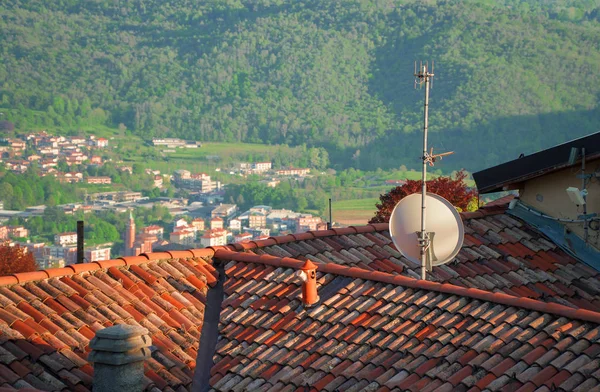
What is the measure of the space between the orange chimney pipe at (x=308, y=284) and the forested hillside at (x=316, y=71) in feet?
352

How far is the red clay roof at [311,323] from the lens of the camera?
25.5 ft

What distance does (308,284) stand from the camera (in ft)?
30.7

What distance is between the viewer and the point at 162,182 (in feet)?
446

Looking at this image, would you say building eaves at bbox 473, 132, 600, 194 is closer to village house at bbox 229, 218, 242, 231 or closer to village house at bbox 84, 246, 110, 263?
village house at bbox 84, 246, 110, 263

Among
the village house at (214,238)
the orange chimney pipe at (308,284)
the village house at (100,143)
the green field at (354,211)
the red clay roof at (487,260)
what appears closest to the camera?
the orange chimney pipe at (308,284)

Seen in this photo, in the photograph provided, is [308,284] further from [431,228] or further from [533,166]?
[533,166]

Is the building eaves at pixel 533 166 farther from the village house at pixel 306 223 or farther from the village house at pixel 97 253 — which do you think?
the village house at pixel 306 223

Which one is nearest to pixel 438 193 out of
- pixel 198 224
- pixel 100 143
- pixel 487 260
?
pixel 487 260

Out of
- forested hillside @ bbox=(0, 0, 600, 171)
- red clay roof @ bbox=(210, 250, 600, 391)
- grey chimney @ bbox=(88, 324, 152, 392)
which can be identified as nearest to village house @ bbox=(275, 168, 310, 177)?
forested hillside @ bbox=(0, 0, 600, 171)

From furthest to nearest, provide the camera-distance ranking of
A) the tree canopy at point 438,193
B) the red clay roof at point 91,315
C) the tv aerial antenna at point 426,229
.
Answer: the tree canopy at point 438,193 → the tv aerial antenna at point 426,229 → the red clay roof at point 91,315

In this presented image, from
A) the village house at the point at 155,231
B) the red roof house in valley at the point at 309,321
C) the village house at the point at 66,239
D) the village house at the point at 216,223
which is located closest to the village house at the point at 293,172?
the village house at the point at 216,223

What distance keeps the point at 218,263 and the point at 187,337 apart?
161cm

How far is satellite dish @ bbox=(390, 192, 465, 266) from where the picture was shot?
407 inches

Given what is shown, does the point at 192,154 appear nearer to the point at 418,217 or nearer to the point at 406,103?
the point at 406,103
